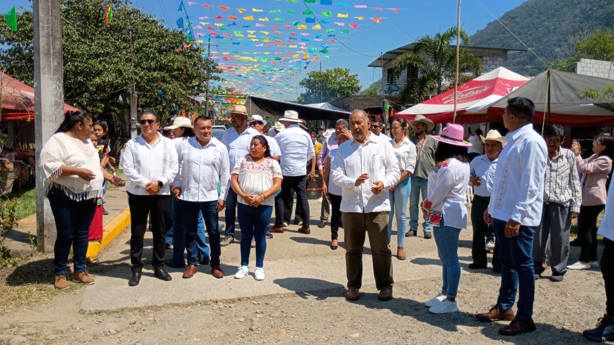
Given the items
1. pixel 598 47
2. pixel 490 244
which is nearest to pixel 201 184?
pixel 490 244

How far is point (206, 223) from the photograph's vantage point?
18.5 feet

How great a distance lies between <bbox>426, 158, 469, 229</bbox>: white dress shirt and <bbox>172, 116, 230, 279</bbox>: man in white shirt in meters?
2.39

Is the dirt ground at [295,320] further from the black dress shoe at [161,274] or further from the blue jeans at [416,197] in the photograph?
the blue jeans at [416,197]

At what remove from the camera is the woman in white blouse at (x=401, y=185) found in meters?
6.66

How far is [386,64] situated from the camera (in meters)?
45.2

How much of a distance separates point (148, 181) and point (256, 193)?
1140 millimetres

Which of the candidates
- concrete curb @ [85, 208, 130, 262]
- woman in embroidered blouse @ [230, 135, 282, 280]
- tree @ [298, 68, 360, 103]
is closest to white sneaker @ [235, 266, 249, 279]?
woman in embroidered blouse @ [230, 135, 282, 280]

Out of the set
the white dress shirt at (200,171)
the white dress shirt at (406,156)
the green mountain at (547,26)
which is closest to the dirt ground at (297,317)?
the white dress shirt at (200,171)

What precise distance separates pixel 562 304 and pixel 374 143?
2435 millimetres

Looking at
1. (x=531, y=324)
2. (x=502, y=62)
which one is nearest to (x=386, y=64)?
(x=502, y=62)

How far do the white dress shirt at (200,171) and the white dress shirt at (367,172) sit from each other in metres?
1.50

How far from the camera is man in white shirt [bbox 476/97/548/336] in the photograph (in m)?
3.88

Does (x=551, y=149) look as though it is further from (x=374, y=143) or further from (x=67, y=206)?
(x=67, y=206)

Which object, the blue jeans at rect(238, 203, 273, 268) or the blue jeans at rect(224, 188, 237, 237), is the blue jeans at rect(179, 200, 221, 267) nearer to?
the blue jeans at rect(238, 203, 273, 268)
